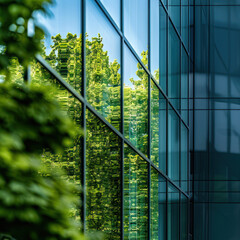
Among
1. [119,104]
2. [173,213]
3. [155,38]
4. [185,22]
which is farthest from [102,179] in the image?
[185,22]

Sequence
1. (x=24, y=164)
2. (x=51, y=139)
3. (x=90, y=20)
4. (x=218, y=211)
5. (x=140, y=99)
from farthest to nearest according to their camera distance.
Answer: (x=218, y=211), (x=140, y=99), (x=90, y=20), (x=51, y=139), (x=24, y=164)

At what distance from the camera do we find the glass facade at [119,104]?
5.73 metres

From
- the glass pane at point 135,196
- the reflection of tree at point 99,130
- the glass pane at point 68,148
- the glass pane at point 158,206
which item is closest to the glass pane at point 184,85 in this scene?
the glass pane at point 158,206

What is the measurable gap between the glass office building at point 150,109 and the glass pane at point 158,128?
0.04m

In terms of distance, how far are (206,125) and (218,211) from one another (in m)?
4.08

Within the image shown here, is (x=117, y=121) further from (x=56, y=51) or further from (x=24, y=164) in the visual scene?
(x=24, y=164)

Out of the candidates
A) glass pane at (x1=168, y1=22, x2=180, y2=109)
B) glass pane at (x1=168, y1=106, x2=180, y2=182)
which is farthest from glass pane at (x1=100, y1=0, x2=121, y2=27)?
glass pane at (x1=168, y1=106, x2=180, y2=182)

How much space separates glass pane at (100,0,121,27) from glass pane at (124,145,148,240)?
275 centimetres

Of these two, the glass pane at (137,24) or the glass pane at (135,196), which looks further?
the glass pane at (137,24)

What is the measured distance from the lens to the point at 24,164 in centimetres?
203

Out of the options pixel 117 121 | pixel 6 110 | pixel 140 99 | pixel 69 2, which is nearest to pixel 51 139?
pixel 6 110

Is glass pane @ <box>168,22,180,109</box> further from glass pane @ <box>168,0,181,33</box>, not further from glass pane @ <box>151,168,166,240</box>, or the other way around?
glass pane @ <box>151,168,166,240</box>

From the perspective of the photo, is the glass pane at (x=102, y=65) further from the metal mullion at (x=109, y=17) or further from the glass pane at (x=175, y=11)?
the glass pane at (x=175, y=11)

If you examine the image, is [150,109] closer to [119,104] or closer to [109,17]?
[119,104]
